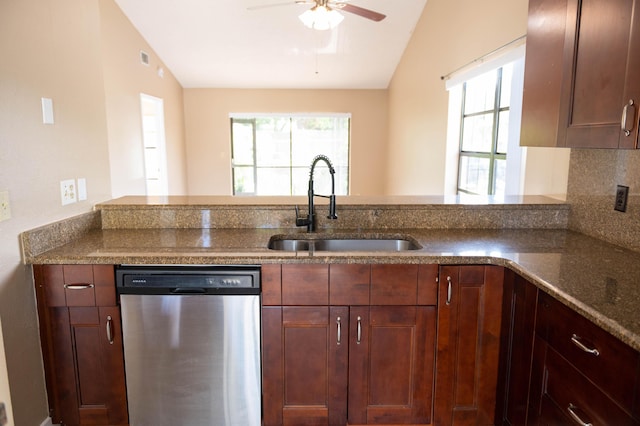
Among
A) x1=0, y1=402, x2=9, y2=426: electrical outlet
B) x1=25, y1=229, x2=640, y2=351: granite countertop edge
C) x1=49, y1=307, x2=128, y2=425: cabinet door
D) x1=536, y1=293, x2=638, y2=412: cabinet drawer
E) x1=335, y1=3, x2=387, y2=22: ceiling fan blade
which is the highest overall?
x1=335, y1=3, x2=387, y2=22: ceiling fan blade

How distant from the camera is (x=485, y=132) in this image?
4.05m

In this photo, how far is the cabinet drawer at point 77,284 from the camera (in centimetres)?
175

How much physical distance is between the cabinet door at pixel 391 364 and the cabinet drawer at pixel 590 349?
46cm

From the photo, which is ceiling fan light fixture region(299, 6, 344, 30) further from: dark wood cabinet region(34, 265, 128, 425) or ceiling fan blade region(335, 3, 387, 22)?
dark wood cabinet region(34, 265, 128, 425)

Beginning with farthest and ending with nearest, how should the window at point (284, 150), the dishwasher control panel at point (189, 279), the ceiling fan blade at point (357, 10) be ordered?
the window at point (284, 150), the ceiling fan blade at point (357, 10), the dishwasher control panel at point (189, 279)

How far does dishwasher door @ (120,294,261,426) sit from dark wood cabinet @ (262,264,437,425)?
83mm

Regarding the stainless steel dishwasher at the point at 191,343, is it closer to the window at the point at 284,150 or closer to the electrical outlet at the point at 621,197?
the electrical outlet at the point at 621,197

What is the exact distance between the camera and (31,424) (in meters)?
1.77

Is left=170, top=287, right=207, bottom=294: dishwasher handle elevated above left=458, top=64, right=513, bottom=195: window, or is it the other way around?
left=458, top=64, right=513, bottom=195: window

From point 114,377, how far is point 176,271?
569mm

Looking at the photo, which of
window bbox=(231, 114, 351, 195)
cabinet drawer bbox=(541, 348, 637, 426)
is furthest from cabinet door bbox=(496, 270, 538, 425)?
window bbox=(231, 114, 351, 195)

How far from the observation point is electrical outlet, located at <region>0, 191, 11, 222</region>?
1.59m

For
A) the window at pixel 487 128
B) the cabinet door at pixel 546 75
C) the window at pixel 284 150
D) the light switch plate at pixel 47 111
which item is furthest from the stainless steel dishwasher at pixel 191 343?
the window at pixel 284 150

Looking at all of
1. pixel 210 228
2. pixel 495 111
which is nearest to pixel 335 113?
pixel 495 111
